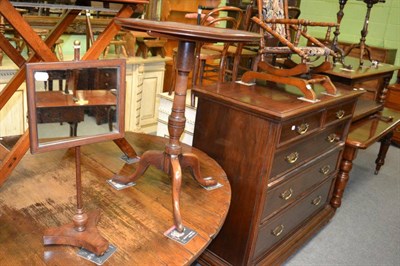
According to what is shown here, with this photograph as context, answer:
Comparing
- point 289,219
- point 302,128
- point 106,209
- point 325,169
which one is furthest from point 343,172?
point 106,209

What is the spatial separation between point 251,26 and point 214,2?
5.21 ft

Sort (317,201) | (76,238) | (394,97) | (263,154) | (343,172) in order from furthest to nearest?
(394,97) → (343,172) → (317,201) → (263,154) → (76,238)

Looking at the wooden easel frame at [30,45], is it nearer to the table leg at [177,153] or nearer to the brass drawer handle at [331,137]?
the table leg at [177,153]

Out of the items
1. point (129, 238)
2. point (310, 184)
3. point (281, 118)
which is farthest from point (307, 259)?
point (129, 238)

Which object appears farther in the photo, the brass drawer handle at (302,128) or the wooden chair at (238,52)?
the wooden chair at (238,52)

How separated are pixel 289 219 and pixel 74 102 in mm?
1446

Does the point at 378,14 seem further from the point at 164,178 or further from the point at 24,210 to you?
the point at 24,210

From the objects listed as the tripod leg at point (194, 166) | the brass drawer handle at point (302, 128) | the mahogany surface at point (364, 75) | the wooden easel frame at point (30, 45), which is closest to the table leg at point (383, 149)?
the mahogany surface at point (364, 75)

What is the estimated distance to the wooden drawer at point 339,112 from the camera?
6.49ft

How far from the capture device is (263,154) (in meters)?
1.62

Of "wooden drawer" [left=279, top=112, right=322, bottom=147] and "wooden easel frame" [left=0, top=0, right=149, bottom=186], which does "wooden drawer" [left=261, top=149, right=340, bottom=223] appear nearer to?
"wooden drawer" [left=279, top=112, right=322, bottom=147]

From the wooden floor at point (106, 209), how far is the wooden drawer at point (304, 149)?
0.29 meters

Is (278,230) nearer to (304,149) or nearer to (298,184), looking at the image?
(298,184)

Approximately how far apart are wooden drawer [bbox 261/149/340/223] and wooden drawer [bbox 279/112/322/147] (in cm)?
23
